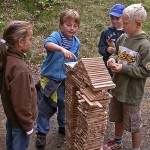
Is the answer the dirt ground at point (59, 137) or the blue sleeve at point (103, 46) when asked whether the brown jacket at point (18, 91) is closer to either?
the dirt ground at point (59, 137)

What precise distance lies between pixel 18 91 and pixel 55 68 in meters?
1.05

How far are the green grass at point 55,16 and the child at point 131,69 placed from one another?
→ 3533 millimetres

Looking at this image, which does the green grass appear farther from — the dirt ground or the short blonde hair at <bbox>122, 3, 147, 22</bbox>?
the short blonde hair at <bbox>122, 3, 147, 22</bbox>

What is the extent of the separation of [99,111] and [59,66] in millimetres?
1038

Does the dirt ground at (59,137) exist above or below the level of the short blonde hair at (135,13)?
below

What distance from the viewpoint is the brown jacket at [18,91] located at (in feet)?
9.11

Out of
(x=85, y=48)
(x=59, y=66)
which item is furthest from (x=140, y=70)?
(x=85, y=48)

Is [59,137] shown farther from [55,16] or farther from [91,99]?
[55,16]

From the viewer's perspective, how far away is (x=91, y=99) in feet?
9.34

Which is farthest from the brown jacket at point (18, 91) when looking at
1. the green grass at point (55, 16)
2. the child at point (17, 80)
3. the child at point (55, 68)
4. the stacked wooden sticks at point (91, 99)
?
the green grass at point (55, 16)

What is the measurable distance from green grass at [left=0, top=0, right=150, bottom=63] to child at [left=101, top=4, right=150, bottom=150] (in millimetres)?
3533

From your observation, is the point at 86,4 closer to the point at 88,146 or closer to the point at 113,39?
the point at 113,39

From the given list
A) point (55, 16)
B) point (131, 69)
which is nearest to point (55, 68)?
point (131, 69)

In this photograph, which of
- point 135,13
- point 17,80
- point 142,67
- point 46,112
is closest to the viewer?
point 17,80
